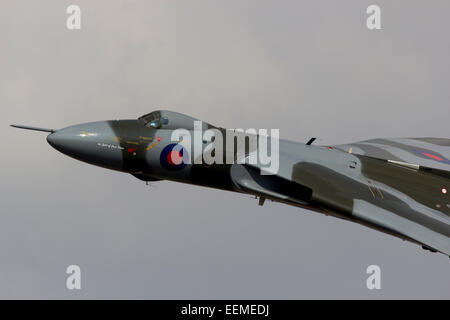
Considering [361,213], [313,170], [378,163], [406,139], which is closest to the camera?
[361,213]

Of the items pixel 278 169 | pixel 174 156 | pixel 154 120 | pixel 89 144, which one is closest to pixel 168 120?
pixel 154 120

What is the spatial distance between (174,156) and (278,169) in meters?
3.86

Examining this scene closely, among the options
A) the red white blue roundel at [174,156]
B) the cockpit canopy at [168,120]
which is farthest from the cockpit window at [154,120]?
the red white blue roundel at [174,156]

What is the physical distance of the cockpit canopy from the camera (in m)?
30.9

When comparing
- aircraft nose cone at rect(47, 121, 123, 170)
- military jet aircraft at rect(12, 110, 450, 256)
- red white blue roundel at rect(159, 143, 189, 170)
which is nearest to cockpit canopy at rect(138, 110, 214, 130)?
military jet aircraft at rect(12, 110, 450, 256)

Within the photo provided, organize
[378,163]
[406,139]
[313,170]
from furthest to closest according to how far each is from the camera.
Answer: [406,139] < [378,163] < [313,170]

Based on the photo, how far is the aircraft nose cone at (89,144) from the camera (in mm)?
30234

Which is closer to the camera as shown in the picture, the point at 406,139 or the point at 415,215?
the point at 415,215

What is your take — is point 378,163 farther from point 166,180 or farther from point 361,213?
point 166,180

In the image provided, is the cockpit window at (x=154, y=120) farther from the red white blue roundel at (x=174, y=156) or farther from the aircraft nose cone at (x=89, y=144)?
the aircraft nose cone at (x=89, y=144)

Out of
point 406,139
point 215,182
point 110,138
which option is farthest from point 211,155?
point 406,139

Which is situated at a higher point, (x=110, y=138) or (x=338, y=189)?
(x=110, y=138)

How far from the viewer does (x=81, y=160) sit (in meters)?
30.6

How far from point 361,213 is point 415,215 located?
7.20 ft
